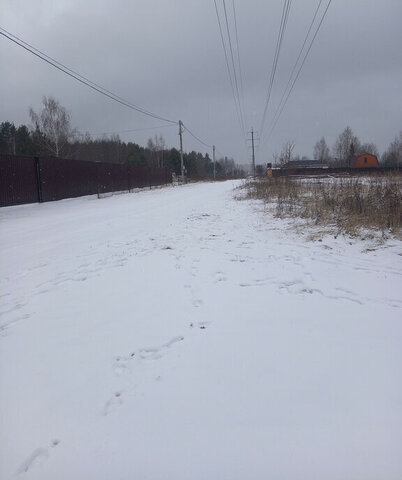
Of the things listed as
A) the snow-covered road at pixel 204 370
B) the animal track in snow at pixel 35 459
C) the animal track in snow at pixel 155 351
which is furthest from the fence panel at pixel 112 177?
the animal track in snow at pixel 35 459

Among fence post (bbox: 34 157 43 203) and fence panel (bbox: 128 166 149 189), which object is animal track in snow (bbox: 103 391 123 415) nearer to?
fence post (bbox: 34 157 43 203)

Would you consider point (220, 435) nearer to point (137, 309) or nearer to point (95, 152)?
point (137, 309)

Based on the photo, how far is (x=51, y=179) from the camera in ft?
54.3

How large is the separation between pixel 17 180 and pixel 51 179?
2.40 metres

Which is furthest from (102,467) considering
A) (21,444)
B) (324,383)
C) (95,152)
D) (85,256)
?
(95,152)

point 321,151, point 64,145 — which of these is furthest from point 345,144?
point 64,145

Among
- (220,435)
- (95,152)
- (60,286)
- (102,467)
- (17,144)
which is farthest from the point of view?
(95,152)

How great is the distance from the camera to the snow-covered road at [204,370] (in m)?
1.79

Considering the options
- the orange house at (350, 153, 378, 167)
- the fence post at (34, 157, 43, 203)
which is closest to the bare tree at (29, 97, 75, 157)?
the fence post at (34, 157, 43, 203)

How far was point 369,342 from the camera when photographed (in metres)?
2.74

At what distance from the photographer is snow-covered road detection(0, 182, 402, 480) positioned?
179 centimetres

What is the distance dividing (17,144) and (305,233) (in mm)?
59789

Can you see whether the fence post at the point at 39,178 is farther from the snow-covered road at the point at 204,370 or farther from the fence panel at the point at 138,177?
the snow-covered road at the point at 204,370

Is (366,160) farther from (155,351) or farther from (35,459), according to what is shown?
(35,459)
